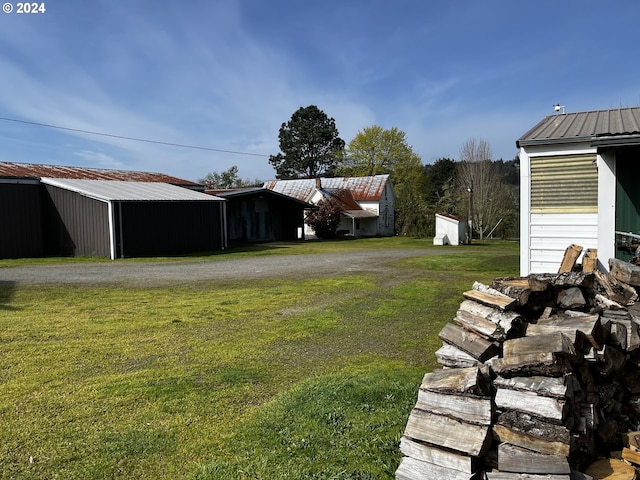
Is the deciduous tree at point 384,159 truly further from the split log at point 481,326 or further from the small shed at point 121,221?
the split log at point 481,326

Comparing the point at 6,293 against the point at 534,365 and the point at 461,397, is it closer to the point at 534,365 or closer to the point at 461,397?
the point at 461,397

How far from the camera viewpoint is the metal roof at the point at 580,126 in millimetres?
7660

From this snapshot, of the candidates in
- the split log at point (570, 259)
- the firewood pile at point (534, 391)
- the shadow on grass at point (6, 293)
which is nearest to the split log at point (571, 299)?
the firewood pile at point (534, 391)

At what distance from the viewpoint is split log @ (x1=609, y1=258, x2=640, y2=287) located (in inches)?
164

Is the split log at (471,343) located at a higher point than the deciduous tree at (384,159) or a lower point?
lower

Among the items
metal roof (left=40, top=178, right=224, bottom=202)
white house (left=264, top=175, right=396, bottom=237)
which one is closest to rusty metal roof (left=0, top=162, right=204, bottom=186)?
metal roof (left=40, top=178, right=224, bottom=202)

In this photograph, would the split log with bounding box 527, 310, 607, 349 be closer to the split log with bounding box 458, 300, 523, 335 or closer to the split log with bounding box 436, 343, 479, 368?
the split log with bounding box 458, 300, 523, 335

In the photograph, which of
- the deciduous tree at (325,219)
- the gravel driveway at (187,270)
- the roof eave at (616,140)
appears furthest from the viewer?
the deciduous tree at (325,219)

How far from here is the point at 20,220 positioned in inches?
825

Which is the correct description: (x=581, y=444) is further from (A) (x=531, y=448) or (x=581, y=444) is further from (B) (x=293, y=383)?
(B) (x=293, y=383)

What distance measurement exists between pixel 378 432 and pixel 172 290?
8570 mm

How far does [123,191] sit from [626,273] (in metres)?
21.7

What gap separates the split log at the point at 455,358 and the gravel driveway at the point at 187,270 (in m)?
10.1

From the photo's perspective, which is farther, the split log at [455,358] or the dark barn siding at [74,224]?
the dark barn siding at [74,224]
